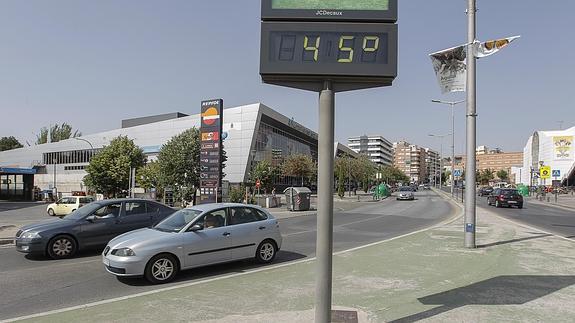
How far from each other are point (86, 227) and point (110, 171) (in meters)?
33.4

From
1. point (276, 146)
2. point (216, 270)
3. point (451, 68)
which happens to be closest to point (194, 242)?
point (216, 270)

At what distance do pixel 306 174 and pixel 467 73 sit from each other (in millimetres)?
45120

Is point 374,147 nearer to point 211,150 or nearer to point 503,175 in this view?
point 503,175

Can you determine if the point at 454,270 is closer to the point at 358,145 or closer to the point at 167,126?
the point at 167,126

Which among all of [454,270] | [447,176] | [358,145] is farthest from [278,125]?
[358,145]

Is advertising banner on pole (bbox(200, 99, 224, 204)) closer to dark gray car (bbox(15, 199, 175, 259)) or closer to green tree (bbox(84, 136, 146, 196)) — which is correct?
dark gray car (bbox(15, 199, 175, 259))

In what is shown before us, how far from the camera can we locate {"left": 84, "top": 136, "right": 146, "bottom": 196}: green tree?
41.2 meters

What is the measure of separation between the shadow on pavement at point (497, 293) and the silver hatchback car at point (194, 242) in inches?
157

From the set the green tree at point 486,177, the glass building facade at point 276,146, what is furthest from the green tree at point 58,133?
the green tree at point 486,177

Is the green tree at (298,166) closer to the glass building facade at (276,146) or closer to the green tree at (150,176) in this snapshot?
the glass building facade at (276,146)

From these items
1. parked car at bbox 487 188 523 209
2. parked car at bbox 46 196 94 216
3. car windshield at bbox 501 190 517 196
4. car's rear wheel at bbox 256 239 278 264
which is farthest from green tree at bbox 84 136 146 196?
car's rear wheel at bbox 256 239 278 264

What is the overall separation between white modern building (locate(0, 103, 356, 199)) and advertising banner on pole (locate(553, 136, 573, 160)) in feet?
198

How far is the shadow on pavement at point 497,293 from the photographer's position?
5609 mm

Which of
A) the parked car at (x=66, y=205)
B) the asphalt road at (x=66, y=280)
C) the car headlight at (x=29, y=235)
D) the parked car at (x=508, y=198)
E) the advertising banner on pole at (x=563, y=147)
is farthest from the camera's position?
the advertising banner on pole at (x=563, y=147)
